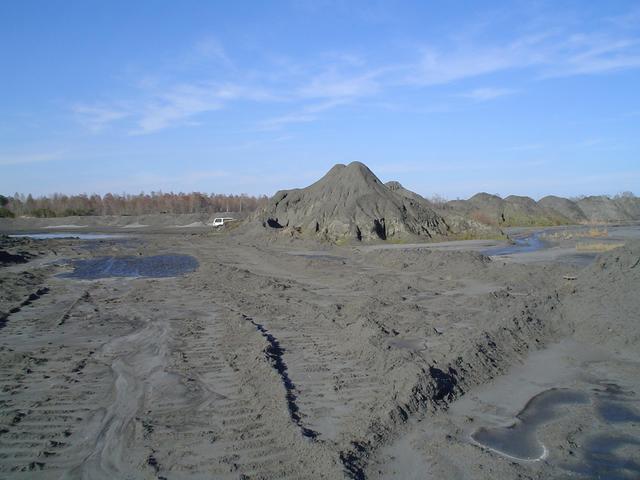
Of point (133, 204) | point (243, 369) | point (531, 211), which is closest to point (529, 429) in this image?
point (243, 369)

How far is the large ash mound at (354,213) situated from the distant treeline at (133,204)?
66.8 meters

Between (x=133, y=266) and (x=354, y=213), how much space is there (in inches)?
725

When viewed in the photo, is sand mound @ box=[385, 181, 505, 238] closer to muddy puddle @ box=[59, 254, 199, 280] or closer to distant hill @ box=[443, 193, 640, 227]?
distant hill @ box=[443, 193, 640, 227]

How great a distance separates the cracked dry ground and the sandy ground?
1.3 inches

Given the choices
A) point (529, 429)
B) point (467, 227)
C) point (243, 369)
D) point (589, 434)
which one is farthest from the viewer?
point (467, 227)

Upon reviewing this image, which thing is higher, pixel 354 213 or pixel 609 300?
pixel 354 213

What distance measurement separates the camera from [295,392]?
25.1 feet

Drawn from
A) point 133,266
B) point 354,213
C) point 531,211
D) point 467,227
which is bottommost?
point 133,266

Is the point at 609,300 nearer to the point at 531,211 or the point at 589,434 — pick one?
the point at 589,434

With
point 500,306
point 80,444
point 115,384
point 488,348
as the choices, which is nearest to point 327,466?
point 80,444

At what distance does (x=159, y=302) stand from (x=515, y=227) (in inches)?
2181

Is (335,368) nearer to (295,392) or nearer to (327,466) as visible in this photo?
(295,392)

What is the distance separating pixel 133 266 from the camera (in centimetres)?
2791

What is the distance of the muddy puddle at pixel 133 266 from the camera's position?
955 inches
